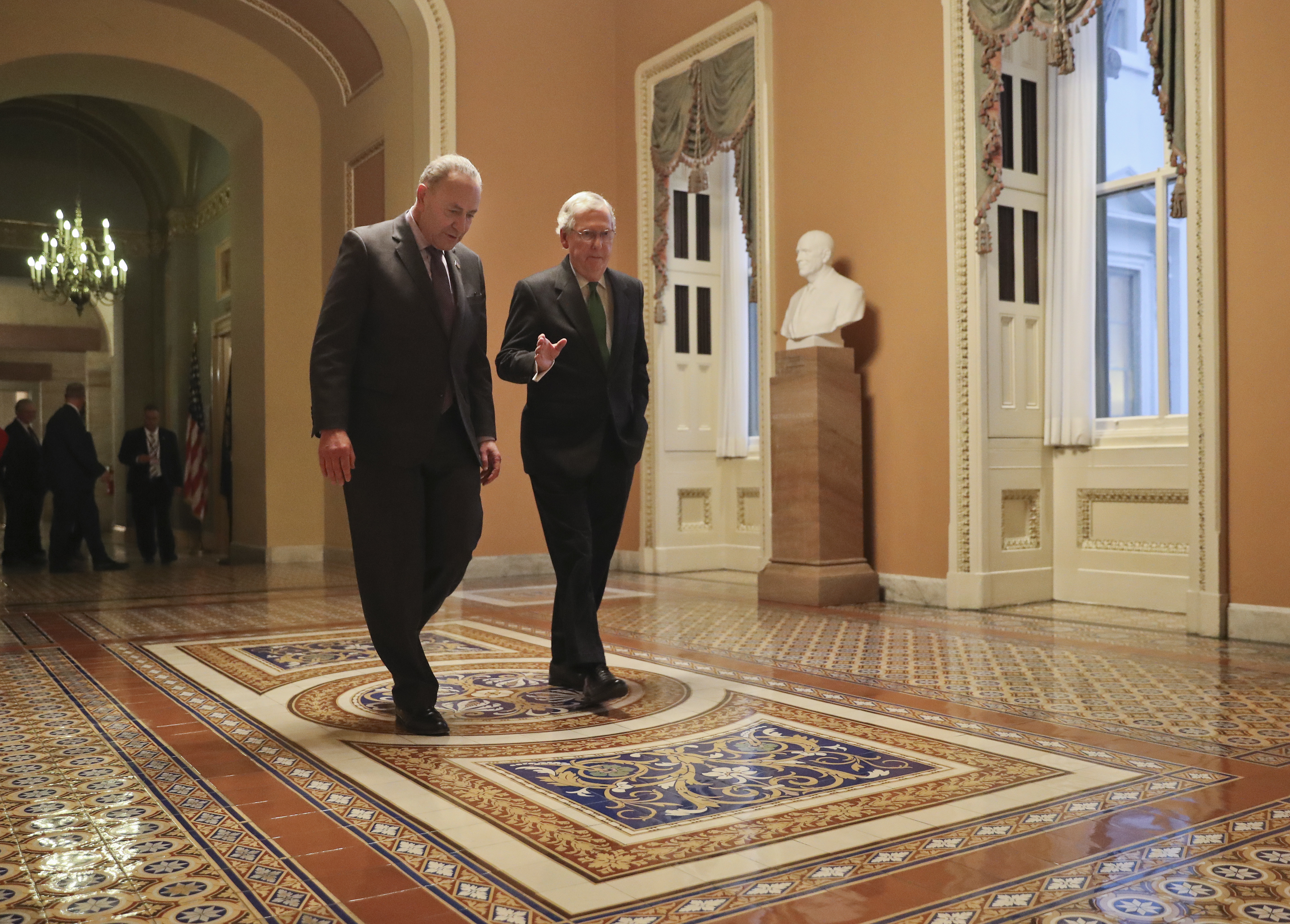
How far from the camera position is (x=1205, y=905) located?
187cm

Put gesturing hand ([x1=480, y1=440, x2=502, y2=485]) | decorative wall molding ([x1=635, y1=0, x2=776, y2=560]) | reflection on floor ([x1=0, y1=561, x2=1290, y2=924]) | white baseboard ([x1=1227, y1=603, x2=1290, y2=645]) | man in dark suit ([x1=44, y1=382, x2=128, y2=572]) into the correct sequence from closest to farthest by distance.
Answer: reflection on floor ([x1=0, y1=561, x2=1290, y2=924]) → gesturing hand ([x1=480, y1=440, x2=502, y2=485]) → white baseboard ([x1=1227, y1=603, x2=1290, y2=645]) → decorative wall molding ([x1=635, y1=0, x2=776, y2=560]) → man in dark suit ([x1=44, y1=382, x2=128, y2=572])

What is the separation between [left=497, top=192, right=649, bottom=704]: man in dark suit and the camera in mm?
3492

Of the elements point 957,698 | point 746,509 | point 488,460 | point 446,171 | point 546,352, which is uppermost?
point 446,171

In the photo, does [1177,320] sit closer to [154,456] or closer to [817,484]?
[817,484]

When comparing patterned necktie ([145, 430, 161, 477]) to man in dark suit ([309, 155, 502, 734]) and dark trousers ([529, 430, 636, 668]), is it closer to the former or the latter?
dark trousers ([529, 430, 636, 668])

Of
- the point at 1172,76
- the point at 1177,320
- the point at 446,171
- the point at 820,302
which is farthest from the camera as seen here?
the point at 820,302

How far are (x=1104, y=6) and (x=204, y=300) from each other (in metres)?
10.6

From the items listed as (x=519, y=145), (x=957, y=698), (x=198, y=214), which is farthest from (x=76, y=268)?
(x=957, y=698)

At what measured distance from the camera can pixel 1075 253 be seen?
6.46 metres

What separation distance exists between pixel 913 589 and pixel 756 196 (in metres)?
2.88

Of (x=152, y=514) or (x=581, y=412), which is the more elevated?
(x=581, y=412)

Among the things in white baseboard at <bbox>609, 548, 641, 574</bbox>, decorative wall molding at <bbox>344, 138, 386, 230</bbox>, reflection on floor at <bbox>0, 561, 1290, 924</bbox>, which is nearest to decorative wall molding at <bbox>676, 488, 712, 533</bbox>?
white baseboard at <bbox>609, 548, 641, 574</bbox>

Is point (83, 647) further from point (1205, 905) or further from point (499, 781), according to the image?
point (1205, 905)

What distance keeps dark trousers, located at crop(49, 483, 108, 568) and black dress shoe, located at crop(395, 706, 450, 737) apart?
6979mm
